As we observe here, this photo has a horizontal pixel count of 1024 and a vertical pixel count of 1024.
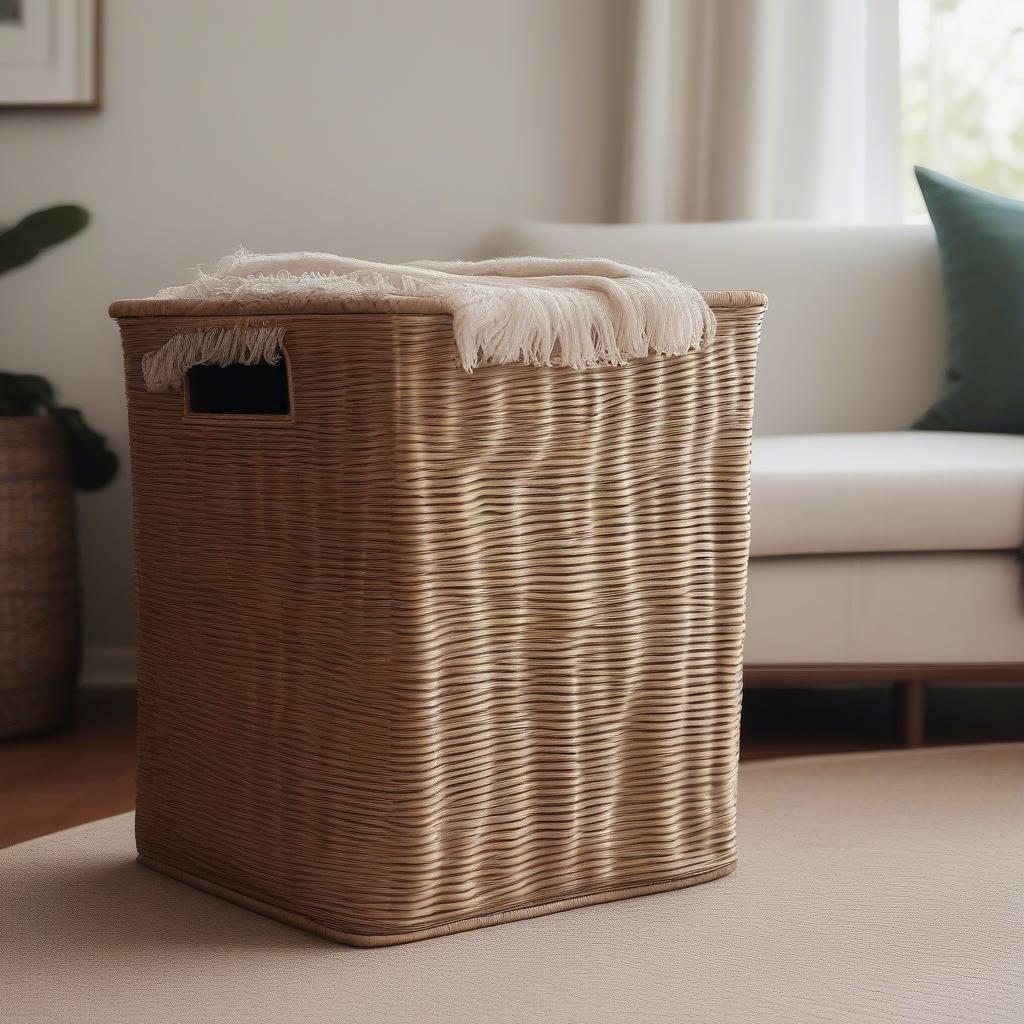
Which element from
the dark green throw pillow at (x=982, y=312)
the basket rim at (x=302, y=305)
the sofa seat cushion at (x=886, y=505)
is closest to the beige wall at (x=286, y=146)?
the dark green throw pillow at (x=982, y=312)

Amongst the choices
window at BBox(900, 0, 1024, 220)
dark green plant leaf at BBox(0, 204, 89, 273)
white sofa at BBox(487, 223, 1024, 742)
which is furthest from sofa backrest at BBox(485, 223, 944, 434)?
dark green plant leaf at BBox(0, 204, 89, 273)

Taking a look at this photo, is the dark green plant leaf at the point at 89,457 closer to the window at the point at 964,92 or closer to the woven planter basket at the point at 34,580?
the woven planter basket at the point at 34,580

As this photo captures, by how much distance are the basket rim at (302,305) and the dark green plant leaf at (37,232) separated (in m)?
1.09

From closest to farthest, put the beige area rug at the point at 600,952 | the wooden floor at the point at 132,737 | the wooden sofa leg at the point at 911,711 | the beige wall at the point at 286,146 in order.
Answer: the beige area rug at the point at 600,952, the wooden floor at the point at 132,737, the wooden sofa leg at the point at 911,711, the beige wall at the point at 286,146

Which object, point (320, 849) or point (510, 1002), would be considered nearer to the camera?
point (510, 1002)

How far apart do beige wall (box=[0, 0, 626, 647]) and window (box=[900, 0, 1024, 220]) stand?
2.16 feet

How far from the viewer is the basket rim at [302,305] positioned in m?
1.01

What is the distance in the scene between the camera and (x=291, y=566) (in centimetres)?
109

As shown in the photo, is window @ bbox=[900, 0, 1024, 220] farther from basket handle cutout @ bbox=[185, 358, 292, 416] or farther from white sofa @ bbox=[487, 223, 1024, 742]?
basket handle cutout @ bbox=[185, 358, 292, 416]

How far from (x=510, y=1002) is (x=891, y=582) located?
0.91 meters

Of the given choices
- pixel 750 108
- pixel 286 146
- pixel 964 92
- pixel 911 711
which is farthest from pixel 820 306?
pixel 286 146

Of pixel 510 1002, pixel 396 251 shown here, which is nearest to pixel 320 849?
pixel 510 1002

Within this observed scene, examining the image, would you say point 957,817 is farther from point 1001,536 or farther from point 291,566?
point 291,566

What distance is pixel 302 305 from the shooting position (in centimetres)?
106
